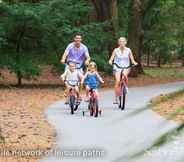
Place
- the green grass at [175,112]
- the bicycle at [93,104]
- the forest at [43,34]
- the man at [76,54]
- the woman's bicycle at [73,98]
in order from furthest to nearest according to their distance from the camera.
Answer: the forest at [43,34] → the man at [76,54] → the woman's bicycle at [73,98] → the bicycle at [93,104] → the green grass at [175,112]

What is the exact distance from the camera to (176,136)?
1.40 metres

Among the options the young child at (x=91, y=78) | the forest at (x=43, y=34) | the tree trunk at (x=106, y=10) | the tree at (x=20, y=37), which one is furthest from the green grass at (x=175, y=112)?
the tree trunk at (x=106, y=10)

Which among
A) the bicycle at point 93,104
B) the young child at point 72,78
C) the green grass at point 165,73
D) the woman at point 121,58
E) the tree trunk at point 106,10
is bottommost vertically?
the green grass at point 165,73

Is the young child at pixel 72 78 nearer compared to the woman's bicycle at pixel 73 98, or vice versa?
the woman's bicycle at pixel 73 98

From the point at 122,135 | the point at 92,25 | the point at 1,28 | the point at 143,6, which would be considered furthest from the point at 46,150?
the point at 143,6

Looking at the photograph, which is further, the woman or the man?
the man

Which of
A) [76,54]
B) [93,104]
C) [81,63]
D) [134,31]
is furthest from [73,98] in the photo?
[134,31]

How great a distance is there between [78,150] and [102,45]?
18.2 meters

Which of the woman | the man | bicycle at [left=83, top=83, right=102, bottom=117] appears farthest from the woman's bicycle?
the woman

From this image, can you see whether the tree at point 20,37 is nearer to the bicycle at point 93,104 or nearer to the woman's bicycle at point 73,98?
the woman's bicycle at point 73,98

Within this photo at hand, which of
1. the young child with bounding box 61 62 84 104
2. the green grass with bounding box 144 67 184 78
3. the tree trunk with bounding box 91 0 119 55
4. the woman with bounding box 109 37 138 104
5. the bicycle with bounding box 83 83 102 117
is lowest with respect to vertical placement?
the green grass with bounding box 144 67 184 78

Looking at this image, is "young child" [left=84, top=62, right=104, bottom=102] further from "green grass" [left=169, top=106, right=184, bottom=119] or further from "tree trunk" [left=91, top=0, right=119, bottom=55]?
"tree trunk" [left=91, top=0, right=119, bottom=55]

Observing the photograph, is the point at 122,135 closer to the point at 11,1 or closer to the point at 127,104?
the point at 127,104

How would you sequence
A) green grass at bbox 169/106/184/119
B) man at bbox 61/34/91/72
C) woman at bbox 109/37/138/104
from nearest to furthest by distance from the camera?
green grass at bbox 169/106/184/119, woman at bbox 109/37/138/104, man at bbox 61/34/91/72
